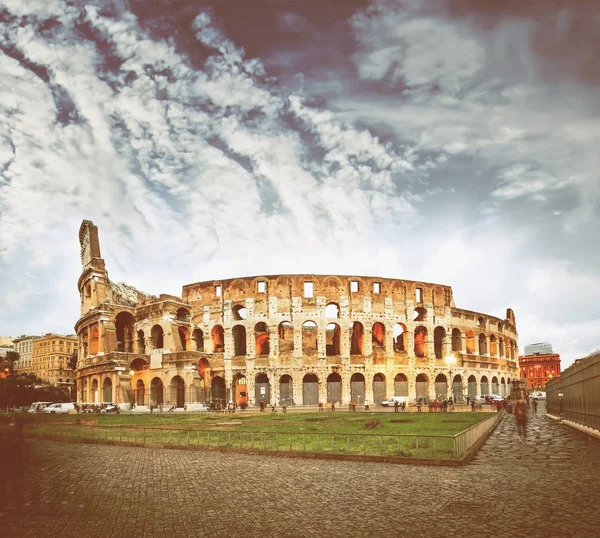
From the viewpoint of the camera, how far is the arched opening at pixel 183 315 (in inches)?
2042

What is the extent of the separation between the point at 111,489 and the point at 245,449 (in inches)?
209

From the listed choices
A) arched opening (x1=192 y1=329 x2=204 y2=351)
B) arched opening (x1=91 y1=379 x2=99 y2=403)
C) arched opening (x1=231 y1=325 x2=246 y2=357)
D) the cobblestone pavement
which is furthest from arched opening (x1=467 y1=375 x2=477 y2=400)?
the cobblestone pavement

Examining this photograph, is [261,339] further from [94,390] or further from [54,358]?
[54,358]

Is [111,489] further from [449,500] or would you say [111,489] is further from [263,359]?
[263,359]

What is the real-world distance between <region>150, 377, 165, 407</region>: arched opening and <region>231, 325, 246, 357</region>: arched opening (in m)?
7.46

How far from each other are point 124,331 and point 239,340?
12.5 m

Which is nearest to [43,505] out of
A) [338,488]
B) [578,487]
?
[338,488]

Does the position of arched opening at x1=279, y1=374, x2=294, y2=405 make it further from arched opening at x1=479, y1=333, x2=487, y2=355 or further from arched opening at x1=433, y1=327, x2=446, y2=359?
arched opening at x1=479, y1=333, x2=487, y2=355

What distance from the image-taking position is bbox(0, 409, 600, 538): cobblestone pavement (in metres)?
6.47

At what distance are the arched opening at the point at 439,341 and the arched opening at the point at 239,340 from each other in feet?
62.5

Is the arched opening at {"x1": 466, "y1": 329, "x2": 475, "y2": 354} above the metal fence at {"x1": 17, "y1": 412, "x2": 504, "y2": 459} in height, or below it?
above

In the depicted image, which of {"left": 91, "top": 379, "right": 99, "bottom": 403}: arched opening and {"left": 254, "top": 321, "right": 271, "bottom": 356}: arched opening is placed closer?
{"left": 91, "top": 379, "right": 99, "bottom": 403}: arched opening

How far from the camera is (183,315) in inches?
2057

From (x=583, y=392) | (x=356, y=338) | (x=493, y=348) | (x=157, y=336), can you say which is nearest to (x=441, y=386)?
(x=356, y=338)
